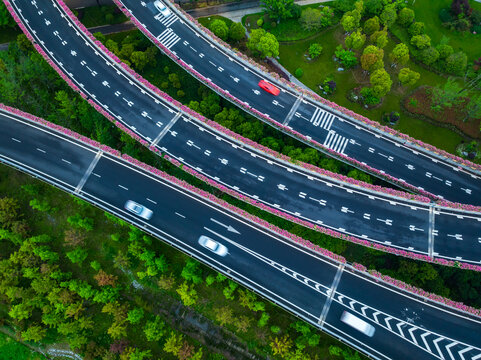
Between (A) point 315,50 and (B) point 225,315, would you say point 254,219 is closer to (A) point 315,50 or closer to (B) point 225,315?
(B) point 225,315

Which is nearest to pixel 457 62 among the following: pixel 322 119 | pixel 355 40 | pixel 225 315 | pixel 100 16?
pixel 355 40

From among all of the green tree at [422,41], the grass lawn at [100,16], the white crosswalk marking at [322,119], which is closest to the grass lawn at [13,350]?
the white crosswalk marking at [322,119]

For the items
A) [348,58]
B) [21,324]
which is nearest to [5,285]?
[21,324]

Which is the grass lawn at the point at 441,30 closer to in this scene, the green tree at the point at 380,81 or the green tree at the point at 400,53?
the green tree at the point at 400,53

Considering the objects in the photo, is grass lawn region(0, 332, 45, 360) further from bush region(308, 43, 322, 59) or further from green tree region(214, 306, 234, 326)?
bush region(308, 43, 322, 59)

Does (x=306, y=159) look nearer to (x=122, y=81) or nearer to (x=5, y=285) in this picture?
(x=122, y=81)

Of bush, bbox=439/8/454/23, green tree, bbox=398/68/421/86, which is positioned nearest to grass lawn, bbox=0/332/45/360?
green tree, bbox=398/68/421/86
